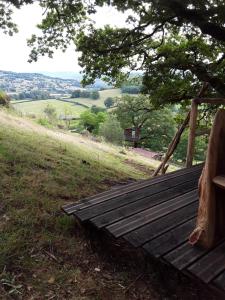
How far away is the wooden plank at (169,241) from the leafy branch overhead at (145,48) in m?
5.68

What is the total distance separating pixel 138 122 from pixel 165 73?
35423mm

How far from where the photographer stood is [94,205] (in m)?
3.97

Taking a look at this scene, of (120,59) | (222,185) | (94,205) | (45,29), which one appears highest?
(45,29)

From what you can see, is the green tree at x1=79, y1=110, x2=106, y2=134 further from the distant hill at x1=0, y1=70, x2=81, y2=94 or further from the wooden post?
the wooden post

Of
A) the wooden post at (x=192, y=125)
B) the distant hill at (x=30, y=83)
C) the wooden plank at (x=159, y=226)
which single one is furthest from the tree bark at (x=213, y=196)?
the distant hill at (x=30, y=83)

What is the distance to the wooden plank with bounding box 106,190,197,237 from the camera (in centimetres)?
333

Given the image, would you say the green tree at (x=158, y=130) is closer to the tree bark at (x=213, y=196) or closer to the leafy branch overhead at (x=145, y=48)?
the leafy branch overhead at (x=145, y=48)

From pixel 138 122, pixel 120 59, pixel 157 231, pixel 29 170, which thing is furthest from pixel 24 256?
pixel 138 122

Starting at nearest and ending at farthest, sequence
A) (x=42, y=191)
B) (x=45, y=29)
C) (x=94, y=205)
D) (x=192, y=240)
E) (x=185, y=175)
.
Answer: (x=192, y=240) → (x=94, y=205) → (x=42, y=191) → (x=185, y=175) → (x=45, y=29)

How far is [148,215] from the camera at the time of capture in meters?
3.63

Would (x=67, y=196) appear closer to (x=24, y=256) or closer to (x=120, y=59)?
(x=24, y=256)

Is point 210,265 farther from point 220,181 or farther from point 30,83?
point 30,83

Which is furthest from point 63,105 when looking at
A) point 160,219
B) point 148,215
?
point 160,219

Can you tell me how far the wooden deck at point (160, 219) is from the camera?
2703 millimetres
